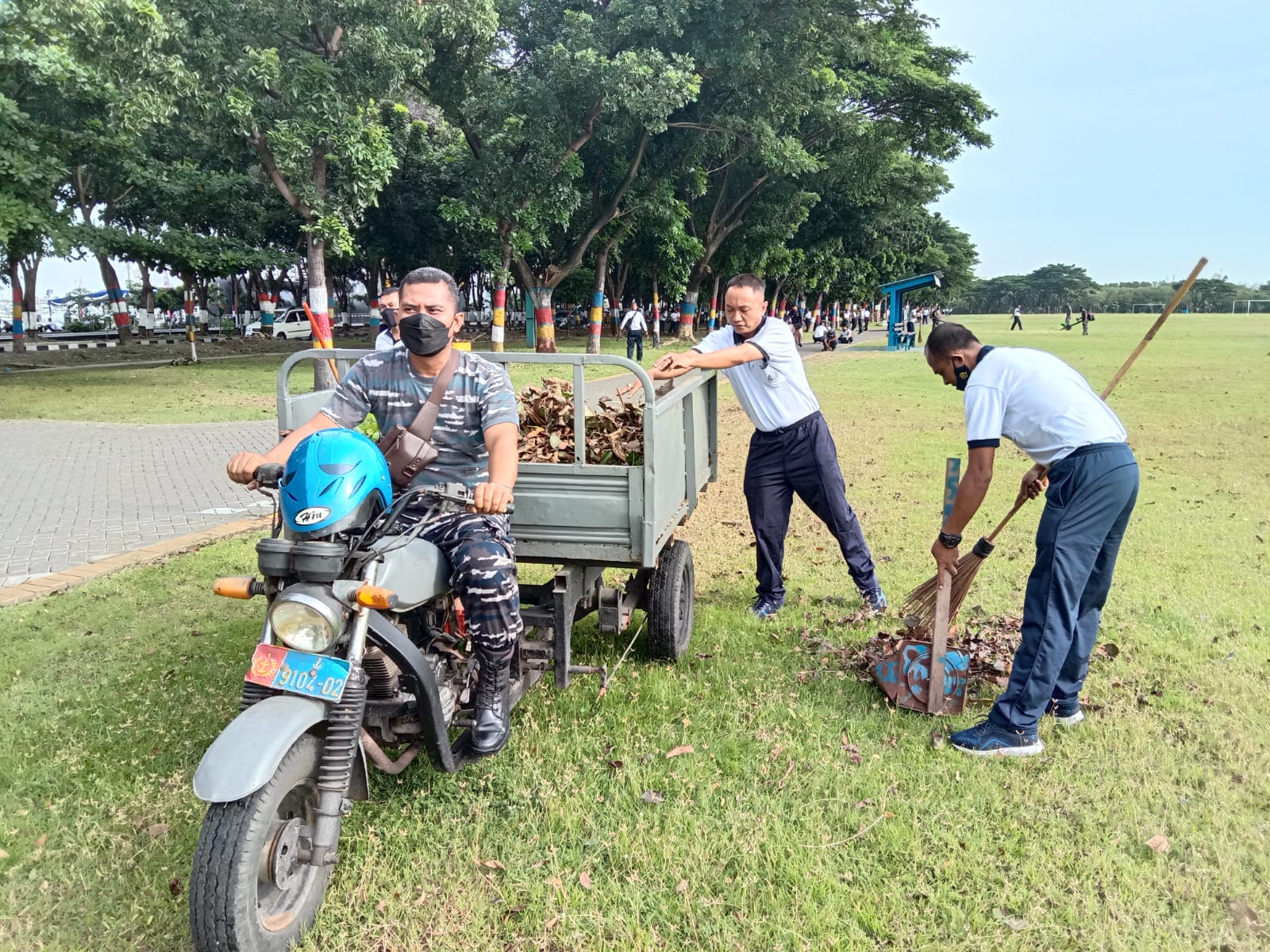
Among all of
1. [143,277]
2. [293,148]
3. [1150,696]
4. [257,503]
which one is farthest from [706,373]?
[143,277]

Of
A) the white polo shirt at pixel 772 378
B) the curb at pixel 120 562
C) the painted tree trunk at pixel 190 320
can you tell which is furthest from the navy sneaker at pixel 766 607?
the painted tree trunk at pixel 190 320

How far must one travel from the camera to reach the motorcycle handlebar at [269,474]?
273cm

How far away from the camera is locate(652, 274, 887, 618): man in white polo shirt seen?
4.88 meters

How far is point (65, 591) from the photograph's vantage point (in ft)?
18.1

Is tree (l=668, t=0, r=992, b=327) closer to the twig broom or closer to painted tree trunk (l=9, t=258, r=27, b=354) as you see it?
the twig broom

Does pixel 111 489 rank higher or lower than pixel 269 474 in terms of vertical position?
lower

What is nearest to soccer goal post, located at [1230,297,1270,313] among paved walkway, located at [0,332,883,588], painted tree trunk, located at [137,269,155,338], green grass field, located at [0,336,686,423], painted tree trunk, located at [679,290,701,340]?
painted tree trunk, located at [679,290,701,340]

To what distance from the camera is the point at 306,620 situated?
→ 7.82 feet

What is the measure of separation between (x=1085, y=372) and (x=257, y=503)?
65.1ft

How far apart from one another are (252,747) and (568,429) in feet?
7.26

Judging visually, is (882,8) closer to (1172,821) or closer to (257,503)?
(257,503)

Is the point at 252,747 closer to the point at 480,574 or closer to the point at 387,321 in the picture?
the point at 480,574

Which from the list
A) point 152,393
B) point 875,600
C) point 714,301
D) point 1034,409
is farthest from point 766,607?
point 714,301

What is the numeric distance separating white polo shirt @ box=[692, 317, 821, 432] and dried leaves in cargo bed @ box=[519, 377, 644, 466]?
2.94 ft
